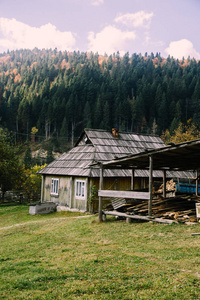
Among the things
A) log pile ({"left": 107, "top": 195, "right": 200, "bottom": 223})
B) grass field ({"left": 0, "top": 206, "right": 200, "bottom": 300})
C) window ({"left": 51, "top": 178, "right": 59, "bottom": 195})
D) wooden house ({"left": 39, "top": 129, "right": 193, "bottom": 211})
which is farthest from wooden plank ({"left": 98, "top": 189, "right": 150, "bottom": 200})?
window ({"left": 51, "top": 178, "right": 59, "bottom": 195})

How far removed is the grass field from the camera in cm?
505

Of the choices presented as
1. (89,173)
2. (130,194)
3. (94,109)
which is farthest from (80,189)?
(94,109)

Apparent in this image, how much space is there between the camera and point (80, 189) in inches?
774

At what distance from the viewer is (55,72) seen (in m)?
138

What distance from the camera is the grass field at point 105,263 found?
199 inches

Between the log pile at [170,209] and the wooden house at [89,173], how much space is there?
470 cm

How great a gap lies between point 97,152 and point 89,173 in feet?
9.72

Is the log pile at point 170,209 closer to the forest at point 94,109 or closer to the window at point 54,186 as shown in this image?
the window at point 54,186

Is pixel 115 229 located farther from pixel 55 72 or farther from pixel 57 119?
pixel 55 72

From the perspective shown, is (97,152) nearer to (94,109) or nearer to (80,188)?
(80,188)

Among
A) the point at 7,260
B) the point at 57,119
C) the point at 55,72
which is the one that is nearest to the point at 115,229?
the point at 7,260

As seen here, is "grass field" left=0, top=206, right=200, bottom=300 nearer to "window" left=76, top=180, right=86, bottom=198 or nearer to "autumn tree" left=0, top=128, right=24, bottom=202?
"window" left=76, top=180, right=86, bottom=198

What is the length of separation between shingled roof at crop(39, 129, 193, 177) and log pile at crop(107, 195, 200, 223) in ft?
17.2

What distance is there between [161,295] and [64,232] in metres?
8.01
